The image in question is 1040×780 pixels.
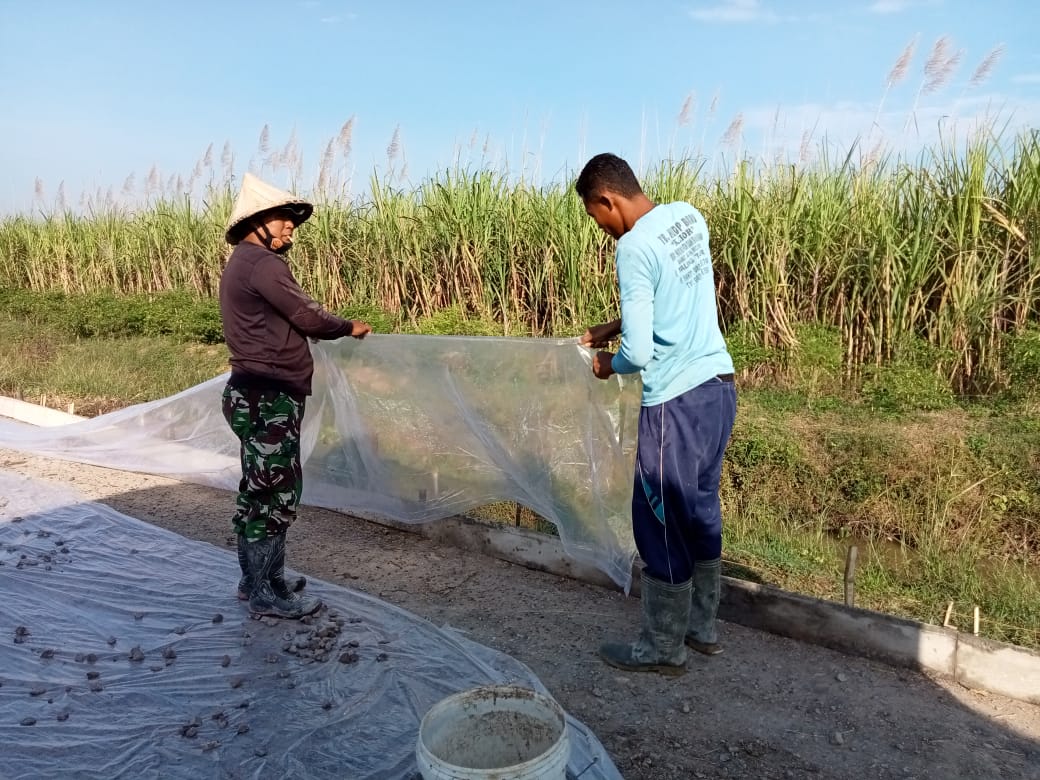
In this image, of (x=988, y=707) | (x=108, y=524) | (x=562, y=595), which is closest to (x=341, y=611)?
(x=562, y=595)

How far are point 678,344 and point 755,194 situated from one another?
394 centimetres

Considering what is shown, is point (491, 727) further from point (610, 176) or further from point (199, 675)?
point (610, 176)

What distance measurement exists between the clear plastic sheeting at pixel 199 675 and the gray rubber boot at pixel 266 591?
5 cm

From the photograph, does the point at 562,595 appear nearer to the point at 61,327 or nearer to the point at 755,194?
the point at 755,194

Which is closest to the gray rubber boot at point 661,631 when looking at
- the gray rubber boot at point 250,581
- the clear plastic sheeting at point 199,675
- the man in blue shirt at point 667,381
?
the man in blue shirt at point 667,381

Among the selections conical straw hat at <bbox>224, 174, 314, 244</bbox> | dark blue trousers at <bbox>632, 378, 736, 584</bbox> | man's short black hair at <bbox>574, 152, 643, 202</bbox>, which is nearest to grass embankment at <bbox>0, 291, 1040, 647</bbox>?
dark blue trousers at <bbox>632, 378, 736, 584</bbox>

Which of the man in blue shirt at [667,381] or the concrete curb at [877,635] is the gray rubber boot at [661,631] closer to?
the man in blue shirt at [667,381]

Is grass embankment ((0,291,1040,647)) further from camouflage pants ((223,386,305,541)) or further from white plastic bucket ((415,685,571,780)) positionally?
white plastic bucket ((415,685,571,780))

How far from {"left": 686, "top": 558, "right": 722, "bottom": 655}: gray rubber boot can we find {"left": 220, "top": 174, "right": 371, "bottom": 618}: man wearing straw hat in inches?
59.2

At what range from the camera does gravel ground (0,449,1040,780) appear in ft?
7.70

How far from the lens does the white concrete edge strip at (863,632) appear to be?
104 inches

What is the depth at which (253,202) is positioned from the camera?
2.93 metres

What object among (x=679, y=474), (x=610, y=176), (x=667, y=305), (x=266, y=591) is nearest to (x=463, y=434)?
(x=266, y=591)

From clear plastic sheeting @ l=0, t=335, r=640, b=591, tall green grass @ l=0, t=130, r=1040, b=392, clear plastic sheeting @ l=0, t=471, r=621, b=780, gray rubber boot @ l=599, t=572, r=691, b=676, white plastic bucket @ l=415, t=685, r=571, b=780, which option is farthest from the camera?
tall green grass @ l=0, t=130, r=1040, b=392
